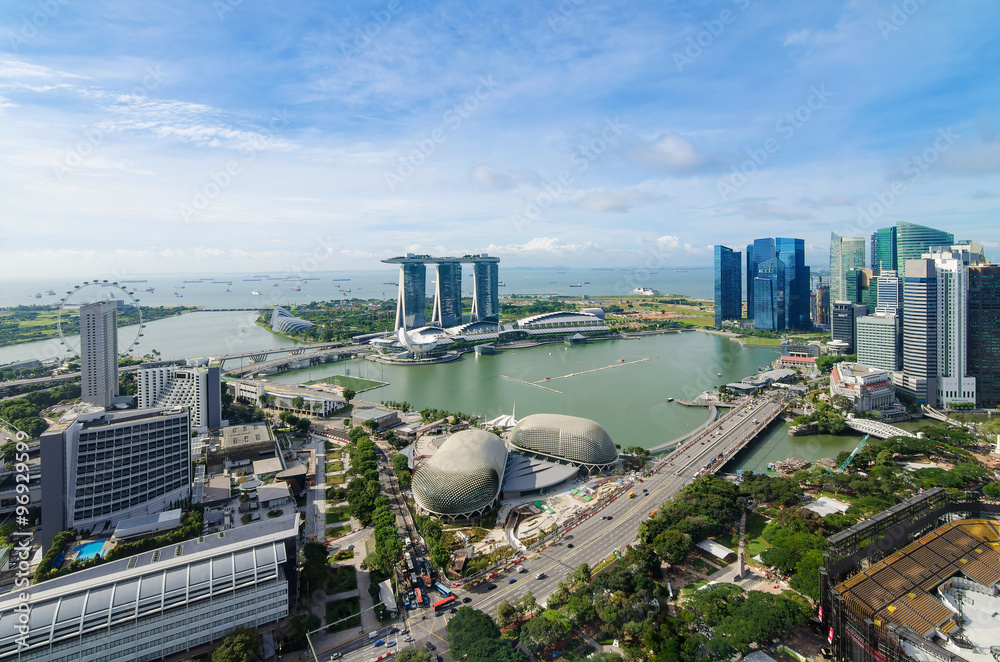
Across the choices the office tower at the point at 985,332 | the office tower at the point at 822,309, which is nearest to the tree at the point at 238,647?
the office tower at the point at 985,332

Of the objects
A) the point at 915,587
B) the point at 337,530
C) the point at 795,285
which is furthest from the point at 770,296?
the point at 337,530

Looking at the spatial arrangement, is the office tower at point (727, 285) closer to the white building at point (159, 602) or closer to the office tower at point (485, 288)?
the office tower at point (485, 288)

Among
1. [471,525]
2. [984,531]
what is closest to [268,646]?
[471,525]

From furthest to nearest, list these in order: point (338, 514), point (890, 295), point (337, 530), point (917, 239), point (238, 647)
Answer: point (917, 239) → point (890, 295) → point (338, 514) → point (337, 530) → point (238, 647)

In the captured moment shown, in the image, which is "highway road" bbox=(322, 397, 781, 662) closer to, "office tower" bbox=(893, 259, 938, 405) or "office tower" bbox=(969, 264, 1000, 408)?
"office tower" bbox=(893, 259, 938, 405)

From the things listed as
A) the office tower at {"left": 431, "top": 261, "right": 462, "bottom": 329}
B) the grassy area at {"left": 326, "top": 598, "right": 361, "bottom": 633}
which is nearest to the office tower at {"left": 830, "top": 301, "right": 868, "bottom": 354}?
the office tower at {"left": 431, "top": 261, "right": 462, "bottom": 329}

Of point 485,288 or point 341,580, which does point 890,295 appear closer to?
point 341,580
